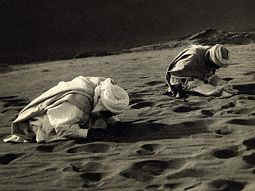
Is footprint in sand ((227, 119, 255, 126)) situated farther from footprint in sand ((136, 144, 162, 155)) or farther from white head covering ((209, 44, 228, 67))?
white head covering ((209, 44, 228, 67))

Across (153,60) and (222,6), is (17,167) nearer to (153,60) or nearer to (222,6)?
(153,60)

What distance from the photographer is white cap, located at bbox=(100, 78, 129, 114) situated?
360 cm

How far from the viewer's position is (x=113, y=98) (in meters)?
3.61

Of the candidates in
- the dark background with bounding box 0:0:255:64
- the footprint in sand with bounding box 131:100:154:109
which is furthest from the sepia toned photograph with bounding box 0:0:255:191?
the dark background with bounding box 0:0:255:64

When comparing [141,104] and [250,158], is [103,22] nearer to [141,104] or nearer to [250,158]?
[141,104]

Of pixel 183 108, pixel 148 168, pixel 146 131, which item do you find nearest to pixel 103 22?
pixel 183 108

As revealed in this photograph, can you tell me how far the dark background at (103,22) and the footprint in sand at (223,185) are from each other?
1012 cm

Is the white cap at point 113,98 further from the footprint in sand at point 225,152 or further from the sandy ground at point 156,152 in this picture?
the footprint in sand at point 225,152

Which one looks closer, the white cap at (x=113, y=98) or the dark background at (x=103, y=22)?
the white cap at (x=113, y=98)

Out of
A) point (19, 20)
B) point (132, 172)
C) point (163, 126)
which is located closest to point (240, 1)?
point (19, 20)

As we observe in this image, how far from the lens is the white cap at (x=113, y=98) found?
142 inches

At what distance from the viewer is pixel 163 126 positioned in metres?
3.91

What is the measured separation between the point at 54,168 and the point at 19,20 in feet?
38.5

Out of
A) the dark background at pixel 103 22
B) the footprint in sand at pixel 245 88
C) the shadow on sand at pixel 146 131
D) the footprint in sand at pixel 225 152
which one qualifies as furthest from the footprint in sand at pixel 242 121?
the dark background at pixel 103 22
